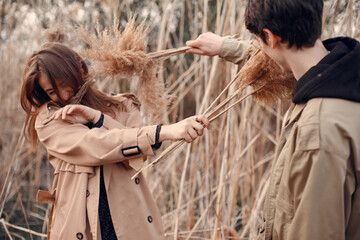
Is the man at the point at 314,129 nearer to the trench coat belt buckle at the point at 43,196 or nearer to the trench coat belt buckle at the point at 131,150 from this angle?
the trench coat belt buckle at the point at 131,150

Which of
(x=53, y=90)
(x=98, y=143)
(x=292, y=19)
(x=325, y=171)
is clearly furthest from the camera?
(x=53, y=90)

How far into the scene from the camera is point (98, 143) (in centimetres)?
131

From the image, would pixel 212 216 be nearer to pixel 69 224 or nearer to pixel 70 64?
pixel 69 224

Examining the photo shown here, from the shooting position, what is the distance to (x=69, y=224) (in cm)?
135

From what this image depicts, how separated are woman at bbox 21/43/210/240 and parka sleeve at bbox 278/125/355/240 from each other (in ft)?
1.48

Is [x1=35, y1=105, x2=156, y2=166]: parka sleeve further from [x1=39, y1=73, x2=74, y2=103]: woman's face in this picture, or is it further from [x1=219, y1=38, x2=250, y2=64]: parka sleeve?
[x1=219, y1=38, x2=250, y2=64]: parka sleeve

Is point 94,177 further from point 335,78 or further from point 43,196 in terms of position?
point 335,78

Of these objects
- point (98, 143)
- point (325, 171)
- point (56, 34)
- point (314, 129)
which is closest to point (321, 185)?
point (325, 171)

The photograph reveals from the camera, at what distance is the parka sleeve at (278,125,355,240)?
2.75 ft

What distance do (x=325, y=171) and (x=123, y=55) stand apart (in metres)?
0.81

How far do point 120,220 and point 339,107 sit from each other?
920 mm

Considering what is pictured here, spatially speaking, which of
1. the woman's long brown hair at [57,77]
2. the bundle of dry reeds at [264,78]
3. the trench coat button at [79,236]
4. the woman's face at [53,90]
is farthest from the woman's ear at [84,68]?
the trench coat button at [79,236]

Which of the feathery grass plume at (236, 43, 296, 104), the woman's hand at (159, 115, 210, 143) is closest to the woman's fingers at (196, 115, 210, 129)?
the woman's hand at (159, 115, 210, 143)

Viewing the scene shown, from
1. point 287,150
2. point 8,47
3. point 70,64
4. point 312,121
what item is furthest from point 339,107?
point 8,47
